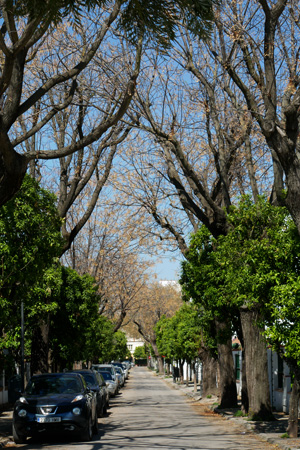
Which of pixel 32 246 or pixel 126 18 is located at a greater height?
pixel 126 18

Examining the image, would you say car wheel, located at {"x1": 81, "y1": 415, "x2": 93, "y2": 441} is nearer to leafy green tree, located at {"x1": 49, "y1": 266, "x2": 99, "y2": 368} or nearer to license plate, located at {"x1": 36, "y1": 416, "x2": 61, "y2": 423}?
license plate, located at {"x1": 36, "y1": 416, "x2": 61, "y2": 423}

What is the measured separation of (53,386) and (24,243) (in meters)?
3.50

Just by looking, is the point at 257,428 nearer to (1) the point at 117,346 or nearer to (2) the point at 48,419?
(2) the point at 48,419

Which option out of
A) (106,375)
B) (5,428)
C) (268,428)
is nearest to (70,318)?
(106,375)

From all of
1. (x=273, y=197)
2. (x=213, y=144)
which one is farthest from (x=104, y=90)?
(x=273, y=197)

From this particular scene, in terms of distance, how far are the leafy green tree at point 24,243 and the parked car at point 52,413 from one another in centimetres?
209

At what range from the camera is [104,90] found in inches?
782

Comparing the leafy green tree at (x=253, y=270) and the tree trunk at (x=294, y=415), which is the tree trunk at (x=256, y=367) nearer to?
the leafy green tree at (x=253, y=270)

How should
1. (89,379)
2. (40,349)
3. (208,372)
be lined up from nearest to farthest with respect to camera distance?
(89,379) → (40,349) → (208,372)

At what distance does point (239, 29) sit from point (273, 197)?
15.9ft

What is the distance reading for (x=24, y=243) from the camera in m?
16.8

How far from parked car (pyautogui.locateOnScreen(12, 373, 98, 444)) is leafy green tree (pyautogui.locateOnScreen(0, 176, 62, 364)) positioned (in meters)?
2.09

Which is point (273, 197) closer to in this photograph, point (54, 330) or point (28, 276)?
point (28, 276)

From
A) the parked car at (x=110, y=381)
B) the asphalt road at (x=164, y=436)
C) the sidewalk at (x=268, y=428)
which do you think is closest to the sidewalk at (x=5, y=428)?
the asphalt road at (x=164, y=436)
